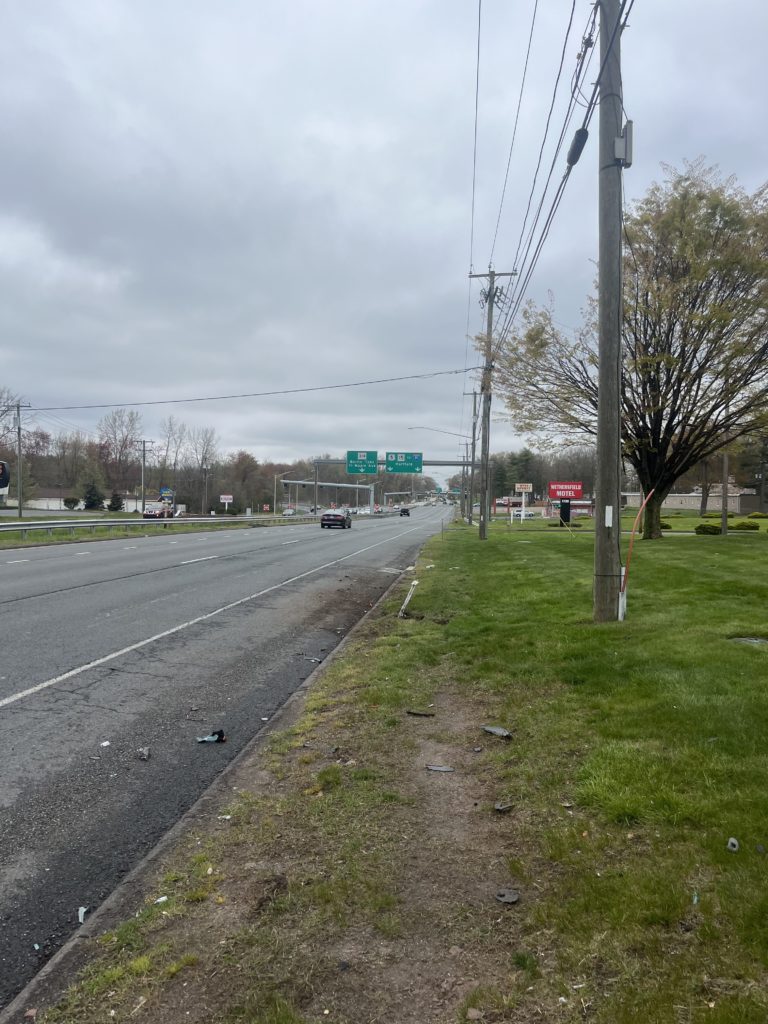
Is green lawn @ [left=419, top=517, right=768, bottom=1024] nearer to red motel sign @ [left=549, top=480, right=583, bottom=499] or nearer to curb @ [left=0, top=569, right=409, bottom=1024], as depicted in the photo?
curb @ [left=0, top=569, right=409, bottom=1024]

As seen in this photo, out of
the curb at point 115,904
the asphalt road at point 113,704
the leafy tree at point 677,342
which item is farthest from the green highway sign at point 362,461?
the curb at point 115,904

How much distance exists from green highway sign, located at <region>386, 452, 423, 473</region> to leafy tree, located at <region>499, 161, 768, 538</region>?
3859 cm

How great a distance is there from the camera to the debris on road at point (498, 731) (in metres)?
5.20

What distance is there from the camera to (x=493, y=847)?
11.6 feet

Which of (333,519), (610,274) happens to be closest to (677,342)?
(610,274)

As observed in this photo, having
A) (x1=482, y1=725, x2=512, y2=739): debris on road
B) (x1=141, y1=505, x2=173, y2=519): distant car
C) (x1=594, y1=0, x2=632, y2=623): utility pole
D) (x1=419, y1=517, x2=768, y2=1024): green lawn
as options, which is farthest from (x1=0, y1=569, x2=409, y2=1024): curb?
(x1=141, y1=505, x2=173, y2=519): distant car

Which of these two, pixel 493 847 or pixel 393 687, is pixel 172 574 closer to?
pixel 393 687

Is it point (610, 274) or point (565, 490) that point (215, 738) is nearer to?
point (610, 274)

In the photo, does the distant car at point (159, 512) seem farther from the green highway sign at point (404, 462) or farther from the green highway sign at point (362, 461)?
the green highway sign at point (404, 462)

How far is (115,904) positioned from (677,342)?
23954 mm

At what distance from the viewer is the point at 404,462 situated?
6488 centimetres

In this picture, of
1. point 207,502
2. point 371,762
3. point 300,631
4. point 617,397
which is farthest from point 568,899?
point 207,502

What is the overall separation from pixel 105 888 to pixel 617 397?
292 inches

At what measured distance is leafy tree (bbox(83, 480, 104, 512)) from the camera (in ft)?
296
